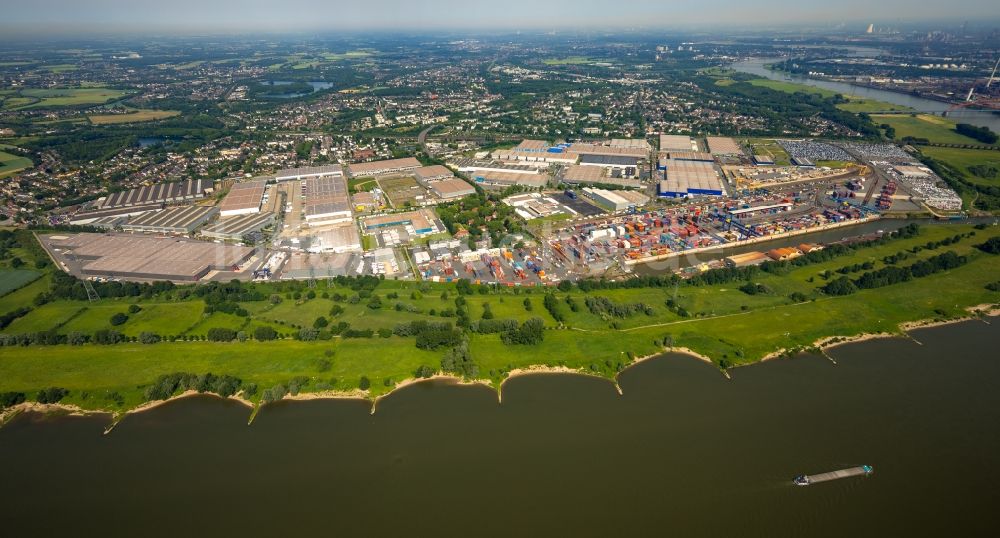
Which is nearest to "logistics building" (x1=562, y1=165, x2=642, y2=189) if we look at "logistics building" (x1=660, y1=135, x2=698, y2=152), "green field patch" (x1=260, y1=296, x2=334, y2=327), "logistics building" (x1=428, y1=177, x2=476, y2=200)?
"logistics building" (x1=428, y1=177, x2=476, y2=200)

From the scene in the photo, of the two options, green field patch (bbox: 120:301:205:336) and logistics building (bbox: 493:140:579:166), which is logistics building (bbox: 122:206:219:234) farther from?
logistics building (bbox: 493:140:579:166)

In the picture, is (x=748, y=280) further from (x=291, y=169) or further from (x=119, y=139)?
(x=119, y=139)

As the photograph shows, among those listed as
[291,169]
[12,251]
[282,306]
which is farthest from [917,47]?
[12,251]

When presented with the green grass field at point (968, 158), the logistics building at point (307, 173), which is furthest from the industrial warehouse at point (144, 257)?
the green grass field at point (968, 158)

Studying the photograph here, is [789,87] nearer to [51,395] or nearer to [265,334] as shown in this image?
[265,334]

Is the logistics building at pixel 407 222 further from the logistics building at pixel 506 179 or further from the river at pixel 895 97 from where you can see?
the river at pixel 895 97

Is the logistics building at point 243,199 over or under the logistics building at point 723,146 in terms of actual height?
under
